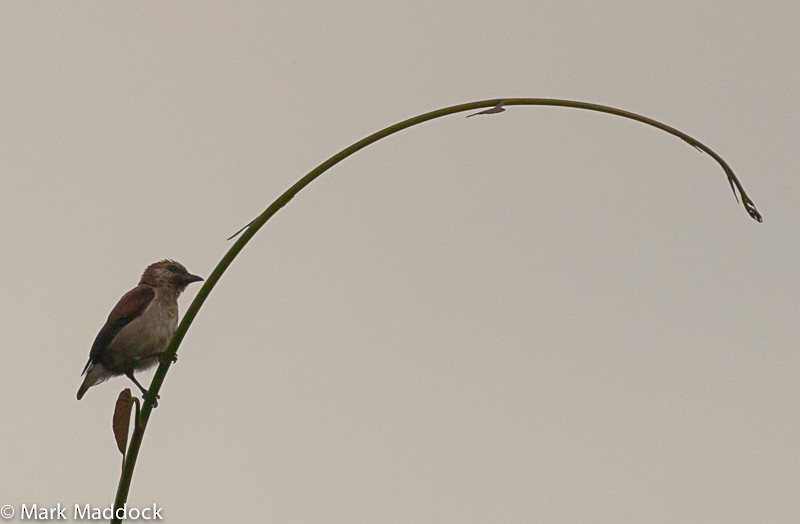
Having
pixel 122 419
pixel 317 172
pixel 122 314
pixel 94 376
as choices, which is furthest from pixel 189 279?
pixel 317 172

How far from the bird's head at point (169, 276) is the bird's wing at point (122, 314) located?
0.41 ft

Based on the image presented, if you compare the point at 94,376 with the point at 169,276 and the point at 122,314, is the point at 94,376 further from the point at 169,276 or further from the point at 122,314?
the point at 169,276

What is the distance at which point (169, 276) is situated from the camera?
20.5ft

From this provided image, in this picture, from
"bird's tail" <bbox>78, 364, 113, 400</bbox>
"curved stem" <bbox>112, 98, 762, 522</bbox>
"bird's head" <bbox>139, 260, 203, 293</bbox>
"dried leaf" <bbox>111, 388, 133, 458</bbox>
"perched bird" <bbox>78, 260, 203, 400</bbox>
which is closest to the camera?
"curved stem" <bbox>112, 98, 762, 522</bbox>

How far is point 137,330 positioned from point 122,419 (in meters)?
2.54

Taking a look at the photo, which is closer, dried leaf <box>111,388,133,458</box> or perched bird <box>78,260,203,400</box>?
dried leaf <box>111,388,133,458</box>

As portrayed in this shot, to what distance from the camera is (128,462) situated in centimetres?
287

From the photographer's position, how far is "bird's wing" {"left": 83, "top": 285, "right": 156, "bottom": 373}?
5.48 metres

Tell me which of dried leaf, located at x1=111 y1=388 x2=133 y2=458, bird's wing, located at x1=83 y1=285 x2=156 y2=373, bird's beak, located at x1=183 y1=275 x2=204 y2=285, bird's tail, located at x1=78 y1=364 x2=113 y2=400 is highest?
bird's beak, located at x1=183 y1=275 x2=204 y2=285

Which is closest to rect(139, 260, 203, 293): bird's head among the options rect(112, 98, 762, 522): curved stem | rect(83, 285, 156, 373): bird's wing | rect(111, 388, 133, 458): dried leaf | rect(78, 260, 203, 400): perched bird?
rect(78, 260, 203, 400): perched bird

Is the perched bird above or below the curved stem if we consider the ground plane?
above

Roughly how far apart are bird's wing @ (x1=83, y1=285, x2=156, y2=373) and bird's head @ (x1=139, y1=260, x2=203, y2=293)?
0.13m

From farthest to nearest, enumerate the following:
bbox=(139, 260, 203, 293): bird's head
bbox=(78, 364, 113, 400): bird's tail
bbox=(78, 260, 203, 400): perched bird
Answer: bbox=(139, 260, 203, 293): bird's head
bbox=(78, 364, 113, 400): bird's tail
bbox=(78, 260, 203, 400): perched bird

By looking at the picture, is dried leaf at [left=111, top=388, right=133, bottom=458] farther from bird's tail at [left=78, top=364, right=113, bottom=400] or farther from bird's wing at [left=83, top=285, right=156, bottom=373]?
bird's tail at [left=78, top=364, right=113, bottom=400]
